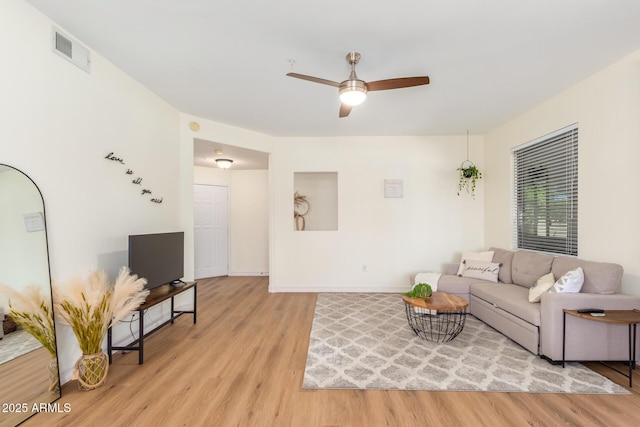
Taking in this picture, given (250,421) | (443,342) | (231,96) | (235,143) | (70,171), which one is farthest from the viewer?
(235,143)

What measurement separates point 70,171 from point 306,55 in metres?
2.24

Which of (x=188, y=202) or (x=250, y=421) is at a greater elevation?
(x=188, y=202)

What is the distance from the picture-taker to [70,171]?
2350 mm

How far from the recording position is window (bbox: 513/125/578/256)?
3.35 meters

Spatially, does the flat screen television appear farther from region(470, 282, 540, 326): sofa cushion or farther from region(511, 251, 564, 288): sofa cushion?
region(511, 251, 564, 288): sofa cushion

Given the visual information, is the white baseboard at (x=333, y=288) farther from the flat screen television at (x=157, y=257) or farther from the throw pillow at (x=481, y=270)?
the flat screen television at (x=157, y=257)

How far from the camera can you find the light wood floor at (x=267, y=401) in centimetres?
189

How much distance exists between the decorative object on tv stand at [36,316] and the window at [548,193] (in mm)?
5147

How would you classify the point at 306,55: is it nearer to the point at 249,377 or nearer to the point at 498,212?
the point at 249,377

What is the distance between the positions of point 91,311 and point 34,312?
321 mm

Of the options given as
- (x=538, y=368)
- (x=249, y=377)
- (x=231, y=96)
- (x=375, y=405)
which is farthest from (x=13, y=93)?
(x=538, y=368)

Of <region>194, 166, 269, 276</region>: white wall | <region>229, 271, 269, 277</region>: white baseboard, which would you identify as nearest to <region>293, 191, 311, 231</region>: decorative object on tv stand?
<region>194, 166, 269, 276</region>: white wall

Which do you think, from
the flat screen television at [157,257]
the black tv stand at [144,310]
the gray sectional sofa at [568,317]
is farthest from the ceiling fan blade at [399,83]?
the black tv stand at [144,310]

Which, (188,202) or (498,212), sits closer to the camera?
(188,202)
